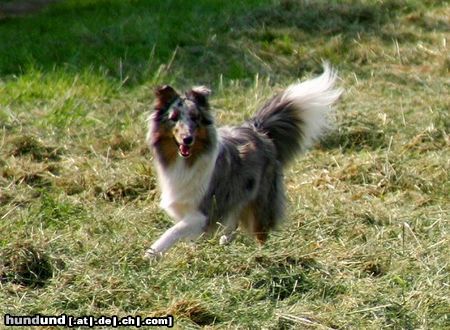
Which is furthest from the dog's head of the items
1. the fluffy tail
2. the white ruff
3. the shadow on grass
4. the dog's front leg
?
the shadow on grass

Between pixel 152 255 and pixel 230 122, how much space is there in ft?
12.7

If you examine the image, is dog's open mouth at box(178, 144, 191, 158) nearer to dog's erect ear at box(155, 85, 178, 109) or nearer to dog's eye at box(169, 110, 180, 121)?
dog's eye at box(169, 110, 180, 121)

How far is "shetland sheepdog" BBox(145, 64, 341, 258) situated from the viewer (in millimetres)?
7293

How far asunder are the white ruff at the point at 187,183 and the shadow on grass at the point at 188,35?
4.18 metres

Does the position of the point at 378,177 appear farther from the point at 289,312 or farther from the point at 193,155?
the point at 289,312

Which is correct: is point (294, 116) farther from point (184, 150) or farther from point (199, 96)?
point (184, 150)

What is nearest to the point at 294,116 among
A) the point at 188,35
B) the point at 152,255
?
the point at 152,255

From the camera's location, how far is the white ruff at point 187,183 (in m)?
7.39

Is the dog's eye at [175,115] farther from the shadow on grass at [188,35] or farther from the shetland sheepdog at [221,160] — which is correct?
the shadow on grass at [188,35]

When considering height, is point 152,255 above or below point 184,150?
below

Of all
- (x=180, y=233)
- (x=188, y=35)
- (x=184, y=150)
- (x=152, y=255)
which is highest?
(x=184, y=150)

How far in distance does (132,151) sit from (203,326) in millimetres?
3977

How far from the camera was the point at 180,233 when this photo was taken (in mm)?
7008

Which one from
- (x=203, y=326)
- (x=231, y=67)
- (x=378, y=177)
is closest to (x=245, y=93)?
(x=231, y=67)
